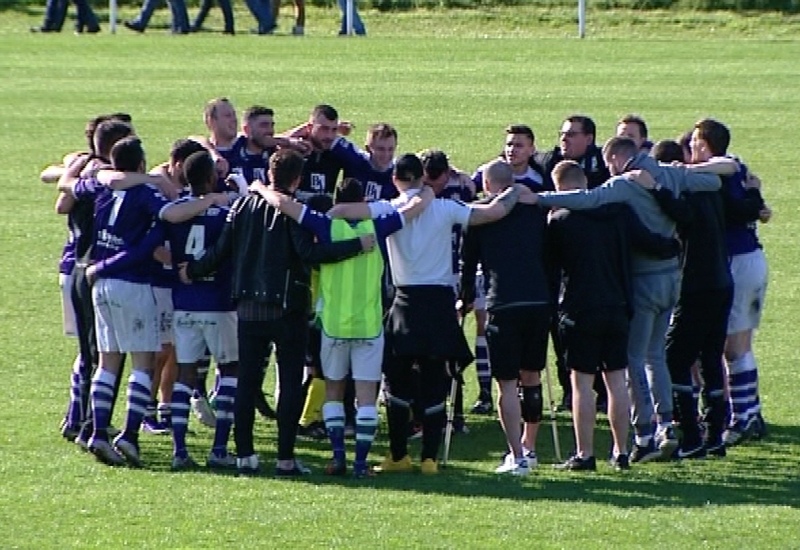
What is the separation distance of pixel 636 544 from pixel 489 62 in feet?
69.8

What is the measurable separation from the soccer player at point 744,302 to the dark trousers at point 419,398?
224 cm

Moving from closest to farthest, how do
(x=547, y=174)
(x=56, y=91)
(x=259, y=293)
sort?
(x=259, y=293) < (x=547, y=174) < (x=56, y=91)

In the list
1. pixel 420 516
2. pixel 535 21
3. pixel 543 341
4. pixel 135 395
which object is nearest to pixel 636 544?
pixel 420 516

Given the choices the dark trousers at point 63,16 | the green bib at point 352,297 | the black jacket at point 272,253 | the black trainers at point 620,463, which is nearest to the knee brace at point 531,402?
the black trainers at point 620,463

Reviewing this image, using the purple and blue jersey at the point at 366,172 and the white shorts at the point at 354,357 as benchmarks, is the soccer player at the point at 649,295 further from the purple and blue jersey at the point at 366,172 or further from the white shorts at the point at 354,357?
the purple and blue jersey at the point at 366,172

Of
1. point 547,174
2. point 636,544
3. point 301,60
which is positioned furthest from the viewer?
point 301,60

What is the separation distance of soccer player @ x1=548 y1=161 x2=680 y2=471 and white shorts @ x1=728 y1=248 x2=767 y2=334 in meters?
1.15

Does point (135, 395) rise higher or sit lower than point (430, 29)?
lower

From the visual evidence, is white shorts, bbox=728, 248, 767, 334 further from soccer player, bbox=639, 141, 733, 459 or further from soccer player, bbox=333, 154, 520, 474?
soccer player, bbox=333, 154, 520, 474

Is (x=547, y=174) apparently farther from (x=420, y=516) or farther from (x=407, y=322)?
(x=420, y=516)

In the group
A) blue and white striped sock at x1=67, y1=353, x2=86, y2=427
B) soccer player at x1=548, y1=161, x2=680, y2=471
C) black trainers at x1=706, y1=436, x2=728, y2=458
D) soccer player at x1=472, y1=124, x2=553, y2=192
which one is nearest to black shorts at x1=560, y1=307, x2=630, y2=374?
soccer player at x1=548, y1=161, x2=680, y2=471

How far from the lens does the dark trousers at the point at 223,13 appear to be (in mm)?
33875

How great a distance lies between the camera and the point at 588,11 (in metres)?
35.5

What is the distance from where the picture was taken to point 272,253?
11.7 m
